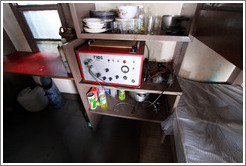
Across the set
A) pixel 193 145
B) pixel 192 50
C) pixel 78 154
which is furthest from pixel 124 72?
pixel 78 154

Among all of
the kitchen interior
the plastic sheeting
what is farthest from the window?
the plastic sheeting

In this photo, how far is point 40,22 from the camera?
3.50 ft

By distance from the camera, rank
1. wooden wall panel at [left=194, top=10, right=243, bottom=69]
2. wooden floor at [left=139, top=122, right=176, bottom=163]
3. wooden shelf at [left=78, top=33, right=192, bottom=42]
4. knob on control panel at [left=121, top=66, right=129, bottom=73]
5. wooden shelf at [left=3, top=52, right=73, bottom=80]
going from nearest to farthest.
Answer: wooden wall panel at [left=194, top=10, right=243, bottom=69] < wooden shelf at [left=78, top=33, right=192, bottom=42] < knob on control panel at [left=121, top=66, right=129, bottom=73] < wooden shelf at [left=3, top=52, right=73, bottom=80] < wooden floor at [left=139, top=122, right=176, bottom=163]

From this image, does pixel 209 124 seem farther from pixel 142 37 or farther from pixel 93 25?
pixel 93 25

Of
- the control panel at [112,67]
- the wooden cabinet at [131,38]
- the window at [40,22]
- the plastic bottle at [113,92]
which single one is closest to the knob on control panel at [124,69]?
the control panel at [112,67]

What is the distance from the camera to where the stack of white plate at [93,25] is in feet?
1.90

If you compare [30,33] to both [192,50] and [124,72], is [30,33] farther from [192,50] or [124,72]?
[192,50]

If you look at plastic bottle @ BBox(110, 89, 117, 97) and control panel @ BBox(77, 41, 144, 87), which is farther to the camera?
plastic bottle @ BBox(110, 89, 117, 97)

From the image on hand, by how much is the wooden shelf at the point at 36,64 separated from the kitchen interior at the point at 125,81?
0.01 m

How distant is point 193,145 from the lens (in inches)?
24.4

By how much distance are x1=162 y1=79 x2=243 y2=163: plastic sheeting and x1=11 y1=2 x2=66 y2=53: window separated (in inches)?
53.4

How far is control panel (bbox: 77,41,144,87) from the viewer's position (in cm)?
63

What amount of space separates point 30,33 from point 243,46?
1637 mm

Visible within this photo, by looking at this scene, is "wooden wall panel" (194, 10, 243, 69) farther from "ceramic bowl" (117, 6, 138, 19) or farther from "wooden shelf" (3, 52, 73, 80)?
"wooden shelf" (3, 52, 73, 80)
